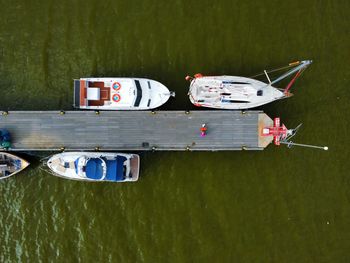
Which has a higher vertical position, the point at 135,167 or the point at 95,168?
the point at 95,168

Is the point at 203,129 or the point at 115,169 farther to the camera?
the point at 203,129

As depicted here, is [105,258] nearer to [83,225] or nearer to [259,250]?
[83,225]

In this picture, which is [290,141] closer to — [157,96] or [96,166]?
[157,96]

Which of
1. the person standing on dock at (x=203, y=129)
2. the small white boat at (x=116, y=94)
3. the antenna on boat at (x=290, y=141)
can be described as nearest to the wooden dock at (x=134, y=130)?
the person standing on dock at (x=203, y=129)

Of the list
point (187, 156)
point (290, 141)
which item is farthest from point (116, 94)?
point (290, 141)

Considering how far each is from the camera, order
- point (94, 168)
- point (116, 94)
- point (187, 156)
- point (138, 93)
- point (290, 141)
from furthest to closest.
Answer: point (290, 141) → point (187, 156) → point (116, 94) → point (138, 93) → point (94, 168)

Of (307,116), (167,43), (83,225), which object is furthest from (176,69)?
(83,225)

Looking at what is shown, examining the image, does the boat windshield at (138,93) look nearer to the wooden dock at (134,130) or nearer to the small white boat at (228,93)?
the wooden dock at (134,130)
